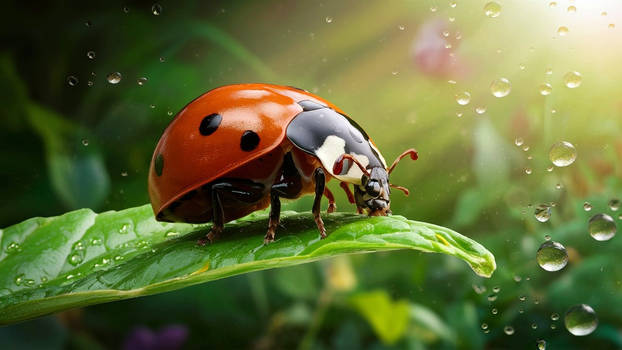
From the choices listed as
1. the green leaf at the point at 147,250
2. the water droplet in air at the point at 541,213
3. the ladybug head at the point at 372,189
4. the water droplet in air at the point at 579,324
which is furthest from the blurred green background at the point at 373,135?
the green leaf at the point at 147,250

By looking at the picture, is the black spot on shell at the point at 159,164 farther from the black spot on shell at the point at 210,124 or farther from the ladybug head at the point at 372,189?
the ladybug head at the point at 372,189

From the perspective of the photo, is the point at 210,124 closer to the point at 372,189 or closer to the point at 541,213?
the point at 372,189

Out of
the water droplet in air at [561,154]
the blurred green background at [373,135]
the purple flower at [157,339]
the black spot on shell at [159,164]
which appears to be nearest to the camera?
the black spot on shell at [159,164]

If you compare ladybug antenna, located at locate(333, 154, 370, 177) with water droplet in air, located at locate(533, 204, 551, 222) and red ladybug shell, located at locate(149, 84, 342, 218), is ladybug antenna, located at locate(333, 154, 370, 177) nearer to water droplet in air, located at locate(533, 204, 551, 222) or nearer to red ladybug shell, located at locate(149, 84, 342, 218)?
red ladybug shell, located at locate(149, 84, 342, 218)

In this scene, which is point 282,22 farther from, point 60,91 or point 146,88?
point 60,91

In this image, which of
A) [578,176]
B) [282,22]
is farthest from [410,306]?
[282,22]

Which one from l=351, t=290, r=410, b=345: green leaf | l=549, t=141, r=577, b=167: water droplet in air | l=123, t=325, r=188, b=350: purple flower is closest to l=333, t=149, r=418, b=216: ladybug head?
l=549, t=141, r=577, b=167: water droplet in air
